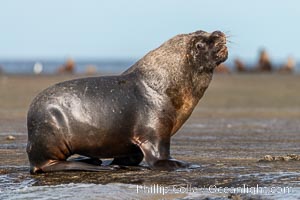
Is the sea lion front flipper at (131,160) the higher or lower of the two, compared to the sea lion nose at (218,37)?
lower

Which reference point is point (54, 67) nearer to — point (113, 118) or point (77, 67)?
point (77, 67)

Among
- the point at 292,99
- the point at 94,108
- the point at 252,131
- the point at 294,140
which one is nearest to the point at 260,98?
the point at 292,99

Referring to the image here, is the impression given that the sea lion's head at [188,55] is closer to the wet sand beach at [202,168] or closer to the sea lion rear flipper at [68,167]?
the wet sand beach at [202,168]

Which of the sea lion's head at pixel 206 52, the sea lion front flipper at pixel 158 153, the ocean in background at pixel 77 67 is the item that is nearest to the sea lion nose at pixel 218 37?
the sea lion's head at pixel 206 52

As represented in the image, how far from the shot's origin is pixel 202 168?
7891mm

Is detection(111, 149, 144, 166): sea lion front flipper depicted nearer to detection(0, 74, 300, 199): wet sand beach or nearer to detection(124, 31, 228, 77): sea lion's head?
detection(0, 74, 300, 199): wet sand beach

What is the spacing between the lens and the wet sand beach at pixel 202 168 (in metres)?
6.77

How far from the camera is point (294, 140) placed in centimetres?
1106

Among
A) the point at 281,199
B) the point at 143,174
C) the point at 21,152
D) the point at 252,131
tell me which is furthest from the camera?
the point at 252,131

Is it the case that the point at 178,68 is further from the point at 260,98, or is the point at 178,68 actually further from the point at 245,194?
the point at 260,98

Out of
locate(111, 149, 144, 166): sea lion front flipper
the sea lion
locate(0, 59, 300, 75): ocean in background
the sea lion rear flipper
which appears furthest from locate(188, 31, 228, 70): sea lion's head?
locate(0, 59, 300, 75): ocean in background

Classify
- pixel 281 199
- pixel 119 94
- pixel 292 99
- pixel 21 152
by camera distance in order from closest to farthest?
pixel 281 199 → pixel 119 94 → pixel 21 152 → pixel 292 99

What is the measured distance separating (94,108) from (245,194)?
197 cm

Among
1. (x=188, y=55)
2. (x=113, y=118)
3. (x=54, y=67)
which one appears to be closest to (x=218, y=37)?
Result: (x=188, y=55)
